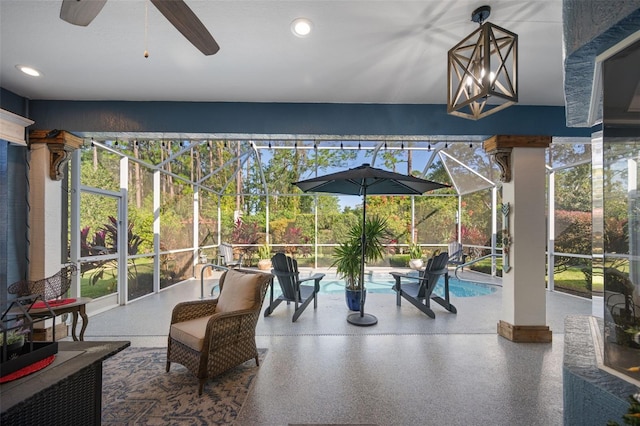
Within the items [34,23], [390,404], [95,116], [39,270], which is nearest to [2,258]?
[39,270]

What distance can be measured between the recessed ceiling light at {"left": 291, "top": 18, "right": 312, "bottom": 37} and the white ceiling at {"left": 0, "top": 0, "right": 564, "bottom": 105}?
4 cm

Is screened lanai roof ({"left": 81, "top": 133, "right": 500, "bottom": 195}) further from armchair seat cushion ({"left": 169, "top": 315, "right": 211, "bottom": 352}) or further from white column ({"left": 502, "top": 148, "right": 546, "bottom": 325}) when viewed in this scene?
armchair seat cushion ({"left": 169, "top": 315, "right": 211, "bottom": 352})

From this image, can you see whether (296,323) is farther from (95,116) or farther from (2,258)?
(95,116)

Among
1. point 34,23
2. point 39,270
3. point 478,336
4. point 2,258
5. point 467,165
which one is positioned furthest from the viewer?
point 467,165

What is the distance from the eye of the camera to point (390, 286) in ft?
22.6

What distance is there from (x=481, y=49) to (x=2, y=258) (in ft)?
16.6

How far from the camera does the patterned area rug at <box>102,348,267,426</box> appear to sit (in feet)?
6.64

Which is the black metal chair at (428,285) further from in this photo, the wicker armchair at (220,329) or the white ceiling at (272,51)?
the wicker armchair at (220,329)

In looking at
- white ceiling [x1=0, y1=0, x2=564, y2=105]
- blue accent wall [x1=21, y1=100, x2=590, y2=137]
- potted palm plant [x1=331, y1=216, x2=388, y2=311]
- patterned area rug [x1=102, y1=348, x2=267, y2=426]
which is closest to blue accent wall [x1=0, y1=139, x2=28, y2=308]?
blue accent wall [x1=21, y1=100, x2=590, y2=137]

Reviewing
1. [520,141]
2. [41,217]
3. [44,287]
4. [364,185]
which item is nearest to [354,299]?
[364,185]

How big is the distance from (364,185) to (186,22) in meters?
2.90

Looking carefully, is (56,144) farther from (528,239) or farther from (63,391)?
(528,239)

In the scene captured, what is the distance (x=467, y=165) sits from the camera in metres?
7.73

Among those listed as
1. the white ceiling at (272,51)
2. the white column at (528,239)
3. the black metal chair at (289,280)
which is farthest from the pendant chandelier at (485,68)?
the black metal chair at (289,280)
